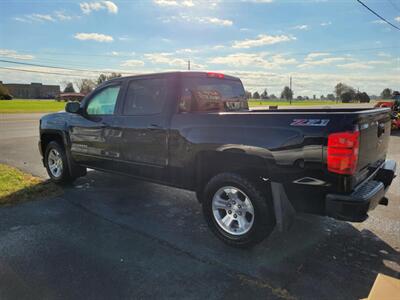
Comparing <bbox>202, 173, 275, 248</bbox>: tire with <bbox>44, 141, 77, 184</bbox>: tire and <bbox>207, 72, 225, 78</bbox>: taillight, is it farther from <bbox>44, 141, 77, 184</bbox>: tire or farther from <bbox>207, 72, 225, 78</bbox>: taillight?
<bbox>44, 141, 77, 184</bbox>: tire

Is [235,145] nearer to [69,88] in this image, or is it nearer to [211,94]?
[211,94]

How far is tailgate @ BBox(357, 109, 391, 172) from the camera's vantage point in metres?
2.99

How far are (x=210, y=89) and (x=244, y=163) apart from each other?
1.39 metres

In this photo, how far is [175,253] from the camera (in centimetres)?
343

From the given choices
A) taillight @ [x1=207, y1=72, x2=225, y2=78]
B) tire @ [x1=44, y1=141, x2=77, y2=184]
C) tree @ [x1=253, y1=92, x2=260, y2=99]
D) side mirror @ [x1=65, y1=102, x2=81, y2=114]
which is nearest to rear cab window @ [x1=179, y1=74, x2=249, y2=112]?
taillight @ [x1=207, y1=72, x2=225, y2=78]

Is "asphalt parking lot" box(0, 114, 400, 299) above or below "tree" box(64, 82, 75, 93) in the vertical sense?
below

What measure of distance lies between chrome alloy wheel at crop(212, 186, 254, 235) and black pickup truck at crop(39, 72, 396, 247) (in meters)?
0.01

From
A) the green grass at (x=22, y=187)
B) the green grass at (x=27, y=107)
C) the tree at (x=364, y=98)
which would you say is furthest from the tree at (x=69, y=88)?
the green grass at (x=22, y=187)

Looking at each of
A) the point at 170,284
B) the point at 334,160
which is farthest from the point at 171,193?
the point at 334,160

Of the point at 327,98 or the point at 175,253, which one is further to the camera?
the point at 327,98

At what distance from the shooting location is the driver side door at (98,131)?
484 cm

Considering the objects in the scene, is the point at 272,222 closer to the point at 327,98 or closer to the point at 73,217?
the point at 73,217

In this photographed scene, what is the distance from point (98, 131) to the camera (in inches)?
199

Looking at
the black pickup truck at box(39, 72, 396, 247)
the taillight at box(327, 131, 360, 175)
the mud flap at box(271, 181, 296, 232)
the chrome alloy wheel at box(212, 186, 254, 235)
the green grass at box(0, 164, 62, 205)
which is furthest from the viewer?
the green grass at box(0, 164, 62, 205)
